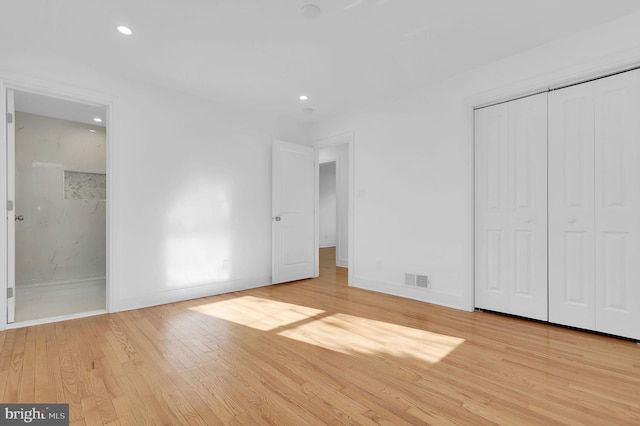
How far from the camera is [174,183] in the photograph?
386 cm

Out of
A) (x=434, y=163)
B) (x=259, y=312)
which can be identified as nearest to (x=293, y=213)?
(x=259, y=312)

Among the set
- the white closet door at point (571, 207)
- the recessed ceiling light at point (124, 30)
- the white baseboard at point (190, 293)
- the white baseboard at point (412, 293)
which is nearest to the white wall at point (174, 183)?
the white baseboard at point (190, 293)

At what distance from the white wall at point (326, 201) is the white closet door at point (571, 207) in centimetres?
715

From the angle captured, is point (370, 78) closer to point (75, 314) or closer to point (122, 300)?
point (122, 300)

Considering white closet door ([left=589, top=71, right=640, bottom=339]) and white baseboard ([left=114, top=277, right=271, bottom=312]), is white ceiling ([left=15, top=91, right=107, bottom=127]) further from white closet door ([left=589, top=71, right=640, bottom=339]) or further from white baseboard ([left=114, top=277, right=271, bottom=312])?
white closet door ([left=589, top=71, right=640, bottom=339])

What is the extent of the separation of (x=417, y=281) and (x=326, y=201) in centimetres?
632

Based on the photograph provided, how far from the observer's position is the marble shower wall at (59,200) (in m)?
4.59

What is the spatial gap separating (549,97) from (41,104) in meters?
5.87

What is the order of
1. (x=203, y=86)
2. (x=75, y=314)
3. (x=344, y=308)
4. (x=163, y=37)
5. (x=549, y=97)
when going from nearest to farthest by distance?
1. (x=163, y=37)
2. (x=549, y=97)
3. (x=75, y=314)
4. (x=344, y=308)
5. (x=203, y=86)

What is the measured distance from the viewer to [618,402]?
171 centimetres

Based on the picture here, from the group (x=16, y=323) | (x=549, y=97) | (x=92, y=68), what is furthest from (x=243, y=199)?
(x=549, y=97)

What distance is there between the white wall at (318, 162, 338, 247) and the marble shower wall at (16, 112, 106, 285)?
5.94 meters

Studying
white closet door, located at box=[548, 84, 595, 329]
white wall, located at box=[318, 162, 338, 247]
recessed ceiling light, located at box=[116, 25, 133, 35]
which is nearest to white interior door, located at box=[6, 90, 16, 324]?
recessed ceiling light, located at box=[116, 25, 133, 35]

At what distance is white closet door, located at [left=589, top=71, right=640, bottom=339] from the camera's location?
253cm
